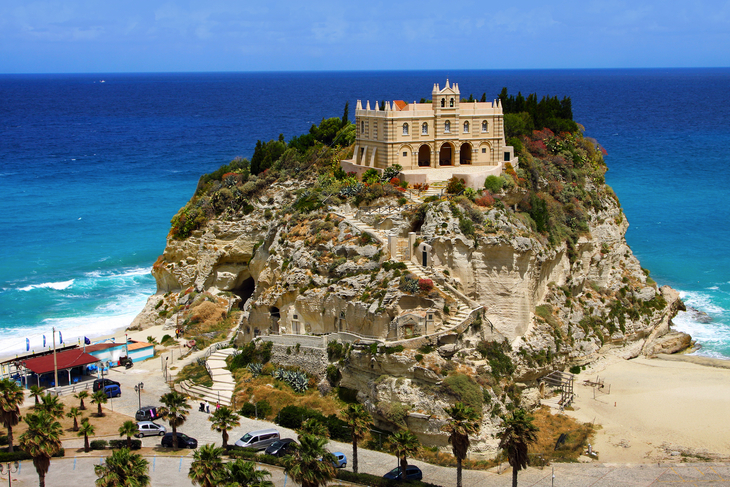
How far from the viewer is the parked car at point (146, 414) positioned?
5106 centimetres

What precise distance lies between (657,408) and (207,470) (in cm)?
3282

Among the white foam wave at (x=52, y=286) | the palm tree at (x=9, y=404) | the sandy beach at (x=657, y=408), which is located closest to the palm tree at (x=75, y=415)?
the palm tree at (x=9, y=404)

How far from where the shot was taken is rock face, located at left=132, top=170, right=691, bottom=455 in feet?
169

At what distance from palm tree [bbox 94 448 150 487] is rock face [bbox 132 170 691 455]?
1845 cm

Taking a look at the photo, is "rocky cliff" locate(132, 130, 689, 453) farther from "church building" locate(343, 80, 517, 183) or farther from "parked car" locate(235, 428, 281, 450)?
"parked car" locate(235, 428, 281, 450)

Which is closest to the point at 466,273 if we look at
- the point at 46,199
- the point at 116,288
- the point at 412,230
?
the point at 412,230

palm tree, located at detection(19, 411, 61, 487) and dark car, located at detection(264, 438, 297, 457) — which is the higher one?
palm tree, located at detection(19, 411, 61, 487)

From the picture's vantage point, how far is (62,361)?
193ft

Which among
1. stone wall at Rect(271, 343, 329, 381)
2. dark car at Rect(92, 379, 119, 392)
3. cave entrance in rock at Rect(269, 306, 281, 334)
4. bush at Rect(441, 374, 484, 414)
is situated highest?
cave entrance in rock at Rect(269, 306, 281, 334)

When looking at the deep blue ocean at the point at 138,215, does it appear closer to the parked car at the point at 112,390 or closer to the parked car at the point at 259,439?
the parked car at the point at 112,390

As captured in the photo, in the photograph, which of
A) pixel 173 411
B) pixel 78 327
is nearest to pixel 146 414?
pixel 173 411

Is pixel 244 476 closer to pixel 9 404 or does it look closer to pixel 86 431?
pixel 86 431

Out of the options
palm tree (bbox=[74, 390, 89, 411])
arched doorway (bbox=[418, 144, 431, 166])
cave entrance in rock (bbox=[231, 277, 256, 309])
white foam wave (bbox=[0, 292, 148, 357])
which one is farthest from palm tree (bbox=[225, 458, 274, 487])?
cave entrance in rock (bbox=[231, 277, 256, 309])

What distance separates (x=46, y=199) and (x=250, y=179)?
6243cm
